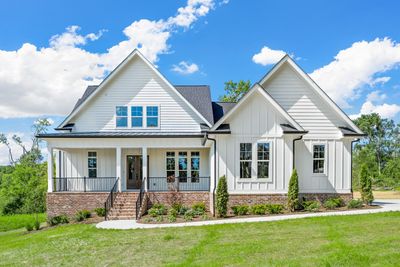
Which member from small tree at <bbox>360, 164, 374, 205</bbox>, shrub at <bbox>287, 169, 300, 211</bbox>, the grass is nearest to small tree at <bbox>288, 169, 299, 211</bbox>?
shrub at <bbox>287, 169, 300, 211</bbox>

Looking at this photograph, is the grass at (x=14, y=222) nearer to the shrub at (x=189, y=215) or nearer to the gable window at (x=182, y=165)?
the gable window at (x=182, y=165)

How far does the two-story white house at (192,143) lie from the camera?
14656mm

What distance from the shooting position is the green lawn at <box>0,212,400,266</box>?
7184 millimetres

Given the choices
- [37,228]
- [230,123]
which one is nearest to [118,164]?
[37,228]

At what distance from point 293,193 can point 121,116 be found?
1049 centimetres

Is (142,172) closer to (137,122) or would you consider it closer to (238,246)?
(137,122)

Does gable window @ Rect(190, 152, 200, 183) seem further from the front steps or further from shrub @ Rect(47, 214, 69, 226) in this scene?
shrub @ Rect(47, 214, 69, 226)

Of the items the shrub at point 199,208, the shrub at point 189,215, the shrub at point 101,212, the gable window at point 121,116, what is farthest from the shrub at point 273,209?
the gable window at point 121,116

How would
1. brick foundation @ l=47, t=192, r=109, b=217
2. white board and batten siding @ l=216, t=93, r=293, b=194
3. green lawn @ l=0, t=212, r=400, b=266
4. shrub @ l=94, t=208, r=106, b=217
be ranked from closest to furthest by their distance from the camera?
green lawn @ l=0, t=212, r=400, b=266 → white board and batten siding @ l=216, t=93, r=293, b=194 → shrub @ l=94, t=208, r=106, b=217 → brick foundation @ l=47, t=192, r=109, b=217

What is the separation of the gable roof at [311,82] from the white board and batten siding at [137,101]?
492cm

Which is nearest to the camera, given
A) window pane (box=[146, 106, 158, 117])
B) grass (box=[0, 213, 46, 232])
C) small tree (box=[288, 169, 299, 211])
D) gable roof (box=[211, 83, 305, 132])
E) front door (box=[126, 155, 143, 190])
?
small tree (box=[288, 169, 299, 211])

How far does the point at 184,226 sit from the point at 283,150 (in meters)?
6.06

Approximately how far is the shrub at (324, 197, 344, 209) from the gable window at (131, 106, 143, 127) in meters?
10.8

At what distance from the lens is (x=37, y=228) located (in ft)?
51.4
